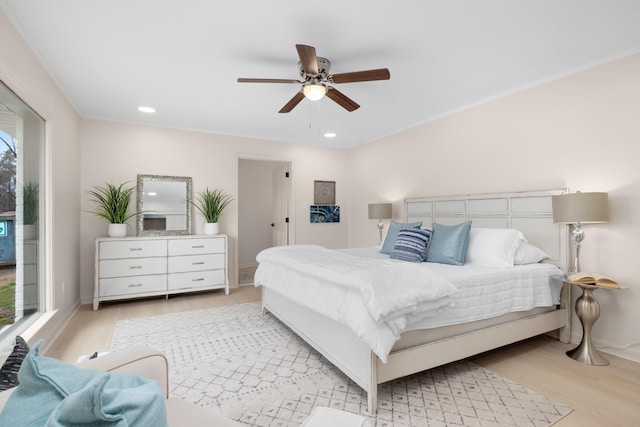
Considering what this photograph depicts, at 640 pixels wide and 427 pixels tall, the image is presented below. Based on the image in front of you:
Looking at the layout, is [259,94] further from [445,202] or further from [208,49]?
[445,202]

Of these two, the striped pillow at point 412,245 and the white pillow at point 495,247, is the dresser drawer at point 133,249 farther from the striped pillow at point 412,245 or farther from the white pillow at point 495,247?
the white pillow at point 495,247

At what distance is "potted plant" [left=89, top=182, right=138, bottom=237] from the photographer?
412cm

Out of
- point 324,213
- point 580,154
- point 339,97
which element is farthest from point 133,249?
point 580,154

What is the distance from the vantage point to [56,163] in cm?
305

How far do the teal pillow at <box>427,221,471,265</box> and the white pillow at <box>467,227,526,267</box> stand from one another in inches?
3.7

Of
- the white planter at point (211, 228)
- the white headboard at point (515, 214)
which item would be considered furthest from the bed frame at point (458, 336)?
the white planter at point (211, 228)

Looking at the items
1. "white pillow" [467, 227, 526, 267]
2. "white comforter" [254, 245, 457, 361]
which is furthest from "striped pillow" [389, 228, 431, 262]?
"white comforter" [254, 245, 457, 361]

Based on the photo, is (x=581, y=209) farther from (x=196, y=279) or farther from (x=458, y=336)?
(x=196, y=279)

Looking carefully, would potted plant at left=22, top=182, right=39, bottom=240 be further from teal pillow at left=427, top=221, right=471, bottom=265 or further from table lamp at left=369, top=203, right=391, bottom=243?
table lamp at left=369, top=203, right=391, bottom=243

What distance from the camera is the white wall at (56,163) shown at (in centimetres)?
220

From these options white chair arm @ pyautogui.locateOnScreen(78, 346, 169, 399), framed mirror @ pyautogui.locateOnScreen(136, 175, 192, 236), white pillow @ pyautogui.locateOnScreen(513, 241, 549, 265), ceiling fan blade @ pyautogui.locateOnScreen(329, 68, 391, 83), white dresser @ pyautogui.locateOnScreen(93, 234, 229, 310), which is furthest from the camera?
framed mirror @ pyautogui.locateOnScreen(136, 175, 192, 236)

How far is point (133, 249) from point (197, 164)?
1.52m

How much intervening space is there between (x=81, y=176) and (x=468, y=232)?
4.73 m

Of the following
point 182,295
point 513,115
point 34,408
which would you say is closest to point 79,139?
point 182,295
